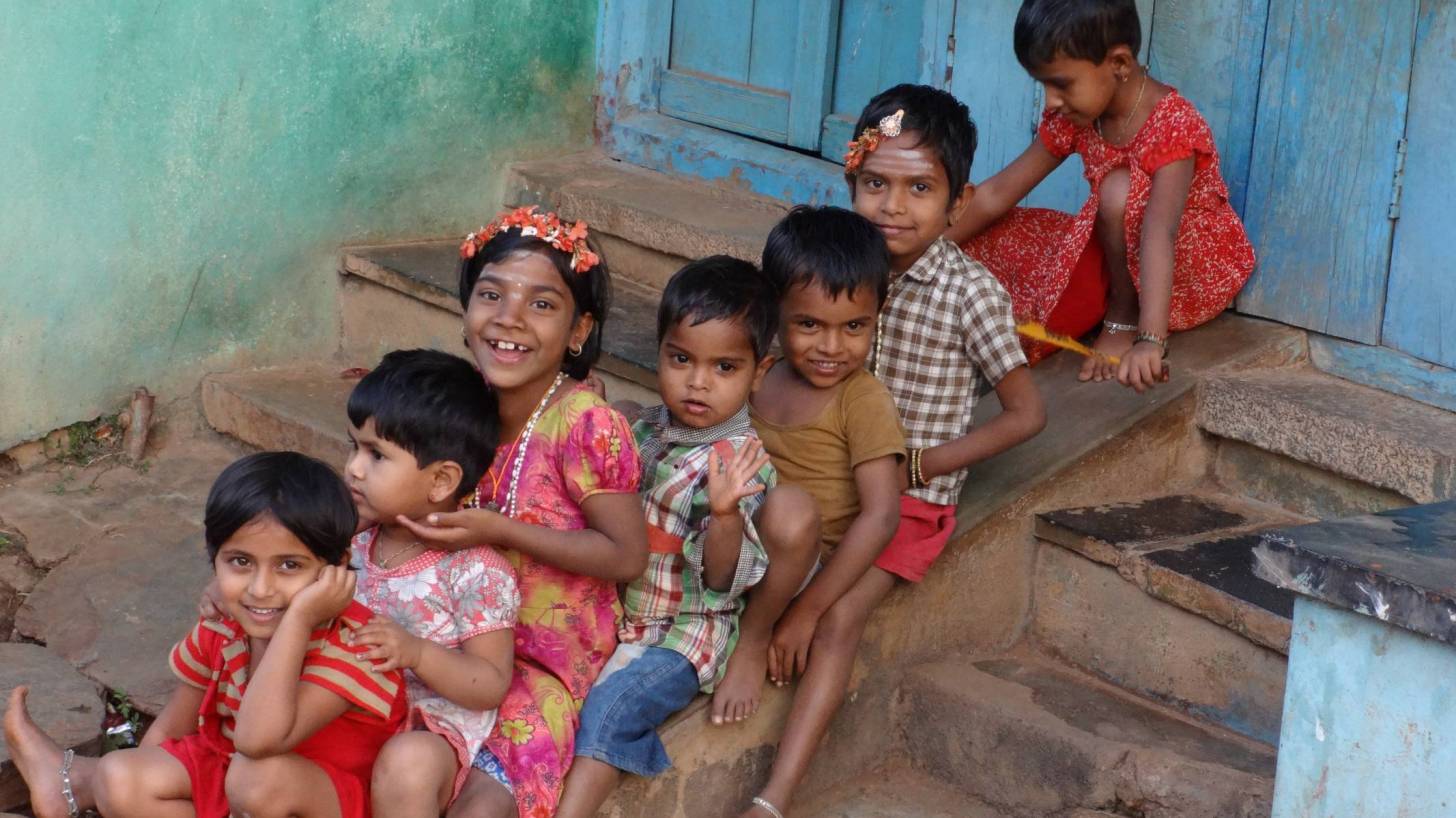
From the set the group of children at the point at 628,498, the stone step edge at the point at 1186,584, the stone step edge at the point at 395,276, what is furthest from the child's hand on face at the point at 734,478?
the stone step edge at the point at 395,276

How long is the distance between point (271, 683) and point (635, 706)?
69 centimetres

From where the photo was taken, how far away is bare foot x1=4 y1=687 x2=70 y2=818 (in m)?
2.82

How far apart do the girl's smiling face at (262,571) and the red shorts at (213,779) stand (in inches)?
9.4

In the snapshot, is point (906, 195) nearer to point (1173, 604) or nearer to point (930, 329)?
point (930, 329)

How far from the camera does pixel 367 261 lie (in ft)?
15.1

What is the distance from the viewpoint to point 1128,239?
3.64 metres

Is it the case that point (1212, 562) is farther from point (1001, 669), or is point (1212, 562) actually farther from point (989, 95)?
point (989, 95)

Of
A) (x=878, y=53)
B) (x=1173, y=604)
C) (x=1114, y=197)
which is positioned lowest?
(x=1173, y=604)

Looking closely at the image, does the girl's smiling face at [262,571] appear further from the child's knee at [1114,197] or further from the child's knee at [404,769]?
the child's knee at [1114,197]

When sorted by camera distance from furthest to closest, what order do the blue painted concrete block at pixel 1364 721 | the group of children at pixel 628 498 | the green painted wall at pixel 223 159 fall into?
1. the green painted wall at pixel 223 159
2. the group of children at pixel 628 498
3. the blue painted concrete block at pixel 1364 721

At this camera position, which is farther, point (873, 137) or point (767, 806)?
point (873, 137)

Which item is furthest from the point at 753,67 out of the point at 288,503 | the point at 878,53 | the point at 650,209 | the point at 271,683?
the point at 271,683

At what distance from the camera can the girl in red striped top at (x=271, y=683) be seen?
246 centimetres

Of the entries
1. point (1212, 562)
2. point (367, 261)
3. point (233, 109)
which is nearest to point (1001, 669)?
point (1212, 562)
